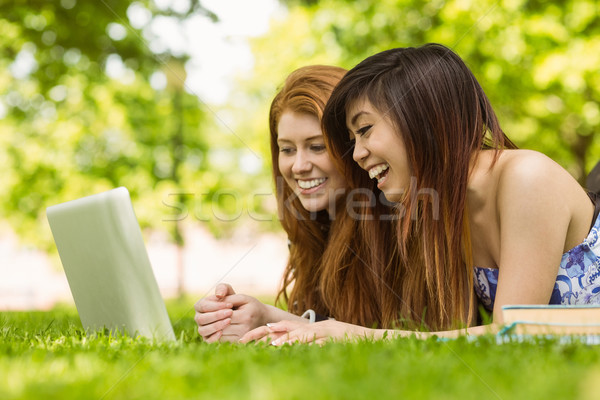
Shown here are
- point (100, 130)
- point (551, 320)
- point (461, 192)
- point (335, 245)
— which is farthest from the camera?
point (100, 130)

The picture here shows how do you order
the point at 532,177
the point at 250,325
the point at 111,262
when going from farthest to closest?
the point at 250,325
the point at 532,177
the point at 111,262

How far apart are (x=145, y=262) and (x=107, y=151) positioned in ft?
36.4

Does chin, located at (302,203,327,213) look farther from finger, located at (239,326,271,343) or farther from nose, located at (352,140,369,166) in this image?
finger, located at (239,326,271,343)

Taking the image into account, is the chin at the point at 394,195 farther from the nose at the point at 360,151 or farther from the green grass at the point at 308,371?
the green grass at the point at 308,371

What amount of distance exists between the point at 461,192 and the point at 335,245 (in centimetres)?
127

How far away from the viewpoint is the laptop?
259 cm

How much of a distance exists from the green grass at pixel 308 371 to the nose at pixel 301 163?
191cm

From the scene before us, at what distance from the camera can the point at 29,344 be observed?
2.59 m

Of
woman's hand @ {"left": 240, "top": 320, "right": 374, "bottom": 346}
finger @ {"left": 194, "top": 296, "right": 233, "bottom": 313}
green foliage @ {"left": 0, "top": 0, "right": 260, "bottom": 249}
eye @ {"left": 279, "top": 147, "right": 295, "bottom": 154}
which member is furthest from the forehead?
green foliage @ {"left": 0, "top": 0, "right": 260, "bottom": 249}

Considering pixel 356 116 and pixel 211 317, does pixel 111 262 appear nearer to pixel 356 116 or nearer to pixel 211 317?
pixel 211 317

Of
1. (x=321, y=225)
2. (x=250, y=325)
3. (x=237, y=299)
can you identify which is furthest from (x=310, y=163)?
(x=250, y=325)

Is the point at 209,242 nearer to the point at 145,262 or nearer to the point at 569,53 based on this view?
the point at 569,53

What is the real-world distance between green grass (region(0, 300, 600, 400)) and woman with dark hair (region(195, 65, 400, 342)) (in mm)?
1372

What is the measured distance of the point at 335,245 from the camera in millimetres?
4152
